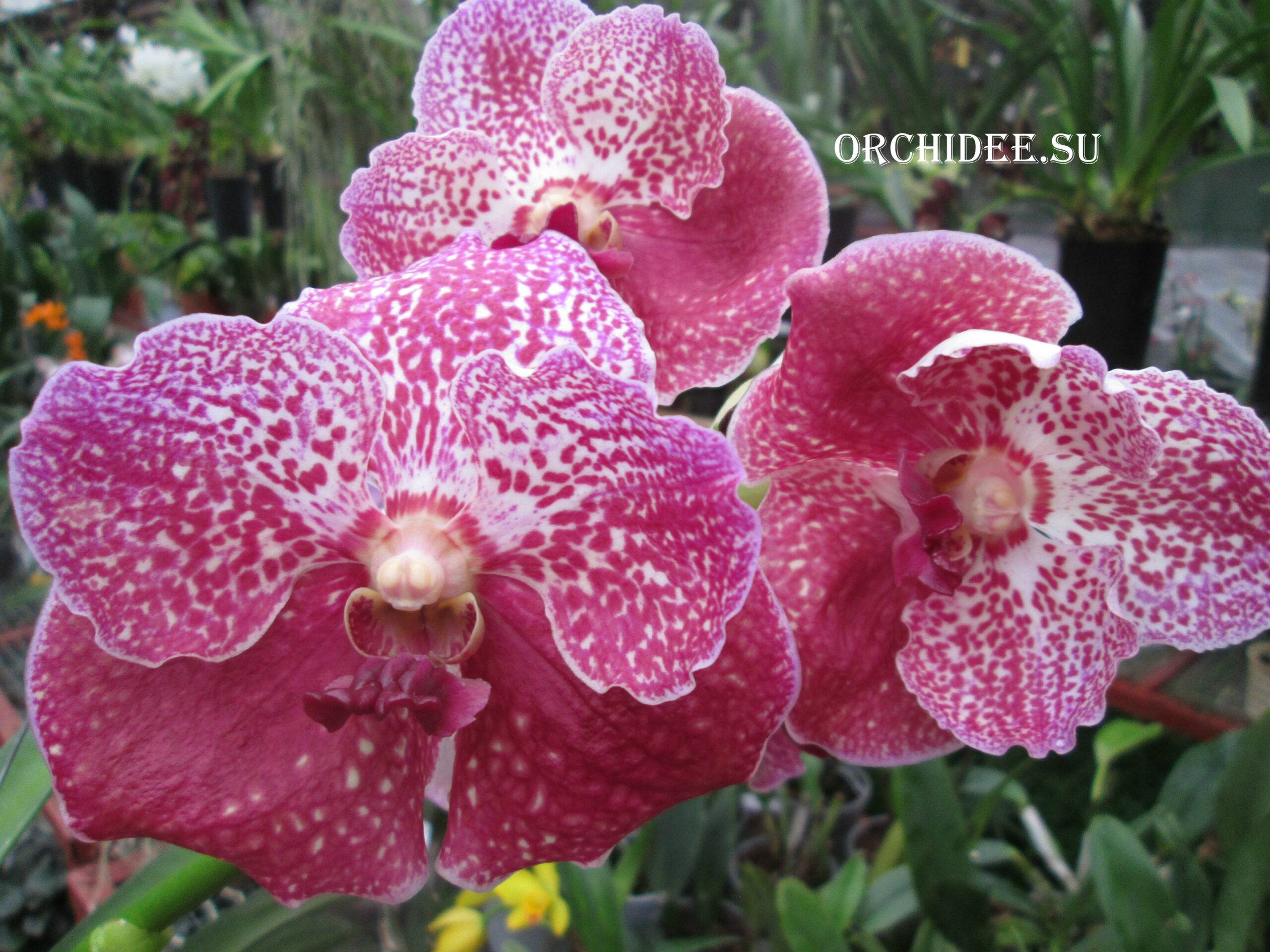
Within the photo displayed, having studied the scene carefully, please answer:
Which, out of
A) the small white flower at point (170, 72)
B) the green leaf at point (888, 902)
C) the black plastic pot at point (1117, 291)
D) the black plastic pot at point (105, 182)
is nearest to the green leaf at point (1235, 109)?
the black plastic pot at point (1117, 291)

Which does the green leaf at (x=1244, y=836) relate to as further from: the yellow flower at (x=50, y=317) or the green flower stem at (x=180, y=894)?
the yellow flower at (x=50, y=317)

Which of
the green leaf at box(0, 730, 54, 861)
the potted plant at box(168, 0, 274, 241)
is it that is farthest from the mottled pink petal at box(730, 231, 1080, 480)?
the potted plant at box(168, 0, 274, 241)

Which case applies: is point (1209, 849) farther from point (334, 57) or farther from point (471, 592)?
point (334, 57)

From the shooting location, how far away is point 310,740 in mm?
354

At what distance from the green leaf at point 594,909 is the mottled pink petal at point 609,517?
573mm

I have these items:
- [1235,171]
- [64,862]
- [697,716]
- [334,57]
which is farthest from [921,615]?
[334,57]

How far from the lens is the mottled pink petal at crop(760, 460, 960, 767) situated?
428 mm

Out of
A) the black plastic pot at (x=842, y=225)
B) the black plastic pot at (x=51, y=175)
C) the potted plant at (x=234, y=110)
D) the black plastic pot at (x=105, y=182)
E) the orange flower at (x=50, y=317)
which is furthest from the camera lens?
the black plastic pot at (x=51, y=175)

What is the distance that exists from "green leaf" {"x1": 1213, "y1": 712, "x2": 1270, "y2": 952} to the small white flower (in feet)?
9.76

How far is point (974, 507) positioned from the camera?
0.42 meters

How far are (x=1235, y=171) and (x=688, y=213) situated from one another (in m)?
1.54

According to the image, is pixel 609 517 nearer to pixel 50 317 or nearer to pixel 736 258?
pixel 736 258

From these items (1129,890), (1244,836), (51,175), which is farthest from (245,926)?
(51,175)

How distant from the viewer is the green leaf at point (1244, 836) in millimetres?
700
